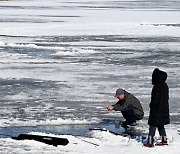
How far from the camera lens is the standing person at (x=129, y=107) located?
985 cm

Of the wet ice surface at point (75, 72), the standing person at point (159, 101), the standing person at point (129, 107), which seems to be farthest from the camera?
→ the wet ice surface at point (75, 72)

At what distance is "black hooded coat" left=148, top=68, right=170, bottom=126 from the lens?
27.6ft

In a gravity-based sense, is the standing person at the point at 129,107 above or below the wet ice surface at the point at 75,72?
below

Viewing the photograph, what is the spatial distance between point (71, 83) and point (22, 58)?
18.8 ft

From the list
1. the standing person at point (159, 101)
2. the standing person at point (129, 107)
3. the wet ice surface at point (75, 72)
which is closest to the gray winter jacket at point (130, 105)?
the standing person at point (129, 107)

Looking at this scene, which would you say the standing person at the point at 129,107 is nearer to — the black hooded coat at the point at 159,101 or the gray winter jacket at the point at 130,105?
the gray winter jacket at the point at 130,105

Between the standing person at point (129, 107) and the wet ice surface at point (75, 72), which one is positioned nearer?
the standing person at point (129, 107)

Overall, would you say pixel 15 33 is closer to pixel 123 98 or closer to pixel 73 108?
pixel 73 108

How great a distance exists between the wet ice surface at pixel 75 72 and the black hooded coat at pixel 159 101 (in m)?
1.76

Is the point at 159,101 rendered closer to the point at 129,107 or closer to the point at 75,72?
the point at 129,107

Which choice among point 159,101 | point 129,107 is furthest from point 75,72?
point 159,101

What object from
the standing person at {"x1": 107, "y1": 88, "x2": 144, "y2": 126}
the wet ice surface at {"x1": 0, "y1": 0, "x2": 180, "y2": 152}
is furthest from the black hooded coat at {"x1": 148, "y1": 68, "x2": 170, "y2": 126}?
the wet ice surface at {"x1": 0, "y1": 0, "x2": 180, "y2": 152}

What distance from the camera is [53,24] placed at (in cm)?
3756

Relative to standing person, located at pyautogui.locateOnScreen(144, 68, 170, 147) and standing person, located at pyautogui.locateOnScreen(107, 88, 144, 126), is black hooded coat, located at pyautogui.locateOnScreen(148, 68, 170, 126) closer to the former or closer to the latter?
standing person, located at pyautogui.locateOnScreen(144, 68, 170, 147)
